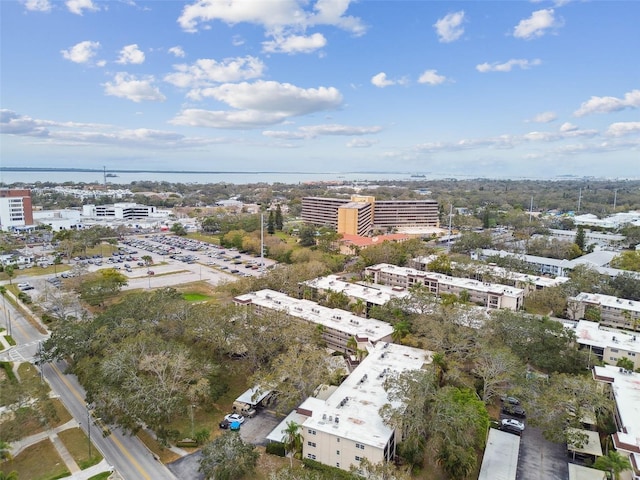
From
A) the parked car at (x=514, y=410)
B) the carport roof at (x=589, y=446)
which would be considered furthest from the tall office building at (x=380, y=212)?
the carport roof at (x=589, y=446)

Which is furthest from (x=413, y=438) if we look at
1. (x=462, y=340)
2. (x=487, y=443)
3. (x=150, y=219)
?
(x=150, y=219)

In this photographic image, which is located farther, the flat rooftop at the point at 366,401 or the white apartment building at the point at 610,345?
the white apartment building at the point at 610,345

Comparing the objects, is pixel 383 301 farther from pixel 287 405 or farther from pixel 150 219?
pixel 150 219

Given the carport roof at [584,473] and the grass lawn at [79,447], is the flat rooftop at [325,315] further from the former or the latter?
the grass lawn at [79,447]

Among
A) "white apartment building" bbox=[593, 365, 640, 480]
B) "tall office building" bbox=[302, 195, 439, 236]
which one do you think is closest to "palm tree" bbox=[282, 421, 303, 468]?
"white apartment building" bbox=[593, 365, 640, 480]

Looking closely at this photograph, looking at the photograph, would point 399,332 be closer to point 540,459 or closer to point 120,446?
point 540,459

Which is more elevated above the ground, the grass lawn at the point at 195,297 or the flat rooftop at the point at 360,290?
the flat rooftop at the point at 360,290
